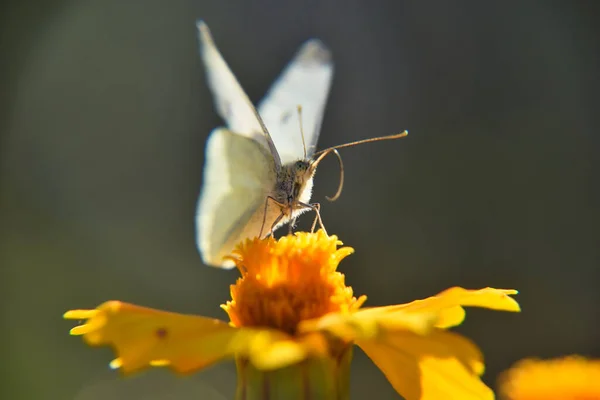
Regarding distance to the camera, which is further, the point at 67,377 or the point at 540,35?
the point at 540,35

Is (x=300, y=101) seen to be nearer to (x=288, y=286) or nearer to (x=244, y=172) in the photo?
(x=244, y=172)

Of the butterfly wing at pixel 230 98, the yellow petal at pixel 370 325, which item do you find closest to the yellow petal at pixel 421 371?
the yellow petal at pixel 370 325

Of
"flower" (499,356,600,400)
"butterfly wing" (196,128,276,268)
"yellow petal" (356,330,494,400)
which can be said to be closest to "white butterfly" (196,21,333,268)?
"butterfly wing" (196,128,276,268)

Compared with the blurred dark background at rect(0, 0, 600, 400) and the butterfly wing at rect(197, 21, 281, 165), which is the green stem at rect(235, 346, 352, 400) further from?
the blurred dark background at rect(0, 0, 600, 400)

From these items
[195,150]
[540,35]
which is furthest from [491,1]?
[195,150]

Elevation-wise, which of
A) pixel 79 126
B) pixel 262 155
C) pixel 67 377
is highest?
pixel 79 126

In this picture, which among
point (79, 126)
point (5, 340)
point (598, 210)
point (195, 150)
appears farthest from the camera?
point (79, 126)

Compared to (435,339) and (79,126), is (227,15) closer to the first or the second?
(79,126)

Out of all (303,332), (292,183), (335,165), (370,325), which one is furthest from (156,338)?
(335,165)
